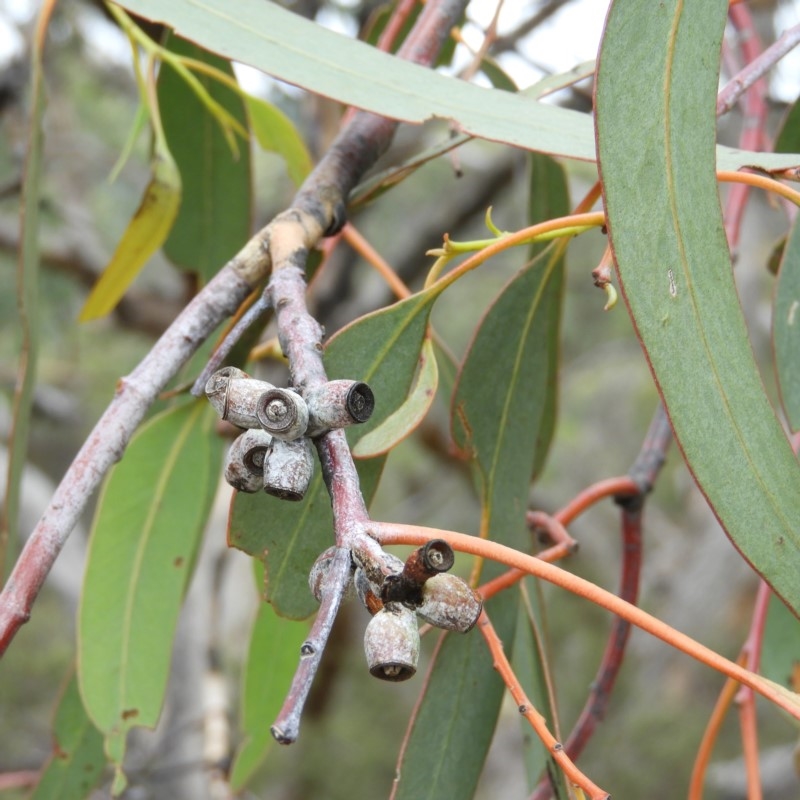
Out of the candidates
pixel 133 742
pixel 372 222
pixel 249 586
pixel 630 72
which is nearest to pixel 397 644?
pixel 630 72

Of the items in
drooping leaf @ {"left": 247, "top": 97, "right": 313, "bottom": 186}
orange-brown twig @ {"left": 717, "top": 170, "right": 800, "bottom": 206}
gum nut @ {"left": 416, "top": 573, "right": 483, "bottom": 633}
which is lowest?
gum nut @ {"left": 416, "top": 573, "right": 483, "bottom": 633}

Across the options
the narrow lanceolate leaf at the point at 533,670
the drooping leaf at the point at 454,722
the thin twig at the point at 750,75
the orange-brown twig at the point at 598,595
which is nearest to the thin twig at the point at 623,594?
the narrow lanceolate leaf at the point at 533,670

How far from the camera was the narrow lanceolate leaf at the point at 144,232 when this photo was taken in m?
0.70

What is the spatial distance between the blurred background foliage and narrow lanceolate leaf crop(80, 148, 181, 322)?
635 millimetres

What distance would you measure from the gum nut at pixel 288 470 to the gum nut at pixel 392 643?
0.17 feet

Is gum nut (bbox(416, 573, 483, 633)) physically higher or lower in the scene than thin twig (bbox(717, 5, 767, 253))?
lower

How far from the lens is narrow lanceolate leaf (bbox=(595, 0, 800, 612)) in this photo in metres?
0.38

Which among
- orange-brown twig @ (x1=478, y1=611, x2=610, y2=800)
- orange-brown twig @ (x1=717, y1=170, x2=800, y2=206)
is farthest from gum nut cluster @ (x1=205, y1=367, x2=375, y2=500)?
orange-brown twig @ (x1=717, y1=170, x2=800, y2=206)

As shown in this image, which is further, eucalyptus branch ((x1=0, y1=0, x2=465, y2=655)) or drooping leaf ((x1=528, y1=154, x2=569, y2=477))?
drooping leaf ((x1=528, y1=154, x2=569, y2=477))

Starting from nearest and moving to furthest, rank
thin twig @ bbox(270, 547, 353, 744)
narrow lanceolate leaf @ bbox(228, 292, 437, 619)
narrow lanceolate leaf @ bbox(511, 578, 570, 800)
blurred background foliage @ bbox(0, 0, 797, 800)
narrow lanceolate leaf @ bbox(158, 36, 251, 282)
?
thin twig @ bbox(270, 547, 353, 744) → narrow lanceolate leaf @ bbox(228, 292, 437, 619) → narrow lanceolate leaf @ bbox(511, 578, 570, 800) → narrow lanceolate leaf @ bbox(158, 36, 251, 282) → blurred background foliage @ bbox(0, 0, 797, 800)

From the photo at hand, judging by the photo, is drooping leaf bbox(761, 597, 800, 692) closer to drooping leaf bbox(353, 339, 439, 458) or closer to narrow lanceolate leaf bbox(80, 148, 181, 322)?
→ drooping leaf bbox(353, 339, 439, 458)

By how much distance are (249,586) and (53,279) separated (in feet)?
3.27

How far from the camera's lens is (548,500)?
2.76m

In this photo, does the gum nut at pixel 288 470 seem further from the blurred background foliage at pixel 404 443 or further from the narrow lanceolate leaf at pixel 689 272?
the blurred background foliage at pixel 404 443
